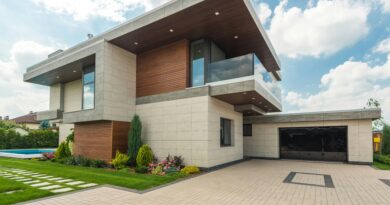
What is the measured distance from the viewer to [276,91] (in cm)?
1403

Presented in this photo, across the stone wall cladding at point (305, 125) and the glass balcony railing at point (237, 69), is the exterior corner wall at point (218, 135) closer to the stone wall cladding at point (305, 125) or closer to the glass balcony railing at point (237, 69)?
the glass balcony railing at point (237, 69)

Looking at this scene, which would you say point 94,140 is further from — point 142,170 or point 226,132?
point 226,132

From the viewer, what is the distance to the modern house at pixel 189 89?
1016cm

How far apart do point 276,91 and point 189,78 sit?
6.02m

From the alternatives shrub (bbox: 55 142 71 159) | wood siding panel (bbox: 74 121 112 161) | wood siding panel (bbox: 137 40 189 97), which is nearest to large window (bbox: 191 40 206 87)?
wood siding panel (bbox: 137 40 189 97)

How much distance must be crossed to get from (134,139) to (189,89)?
157 inches

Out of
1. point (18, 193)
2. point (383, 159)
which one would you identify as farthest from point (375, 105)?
point (18, 193)

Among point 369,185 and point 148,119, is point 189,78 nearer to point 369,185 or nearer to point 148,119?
point 148,119

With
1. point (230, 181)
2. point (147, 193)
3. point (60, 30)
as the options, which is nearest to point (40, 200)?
point (147, 193)

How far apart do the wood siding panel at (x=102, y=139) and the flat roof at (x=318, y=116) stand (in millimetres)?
9219

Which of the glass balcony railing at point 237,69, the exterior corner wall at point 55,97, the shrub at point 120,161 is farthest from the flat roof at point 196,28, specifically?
the exterior corner wall at point 55,97

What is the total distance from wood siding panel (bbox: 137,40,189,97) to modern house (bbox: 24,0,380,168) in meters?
0.05

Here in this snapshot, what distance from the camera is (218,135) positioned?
448 inches

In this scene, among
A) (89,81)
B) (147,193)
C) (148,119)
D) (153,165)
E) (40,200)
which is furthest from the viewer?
(89,81)
